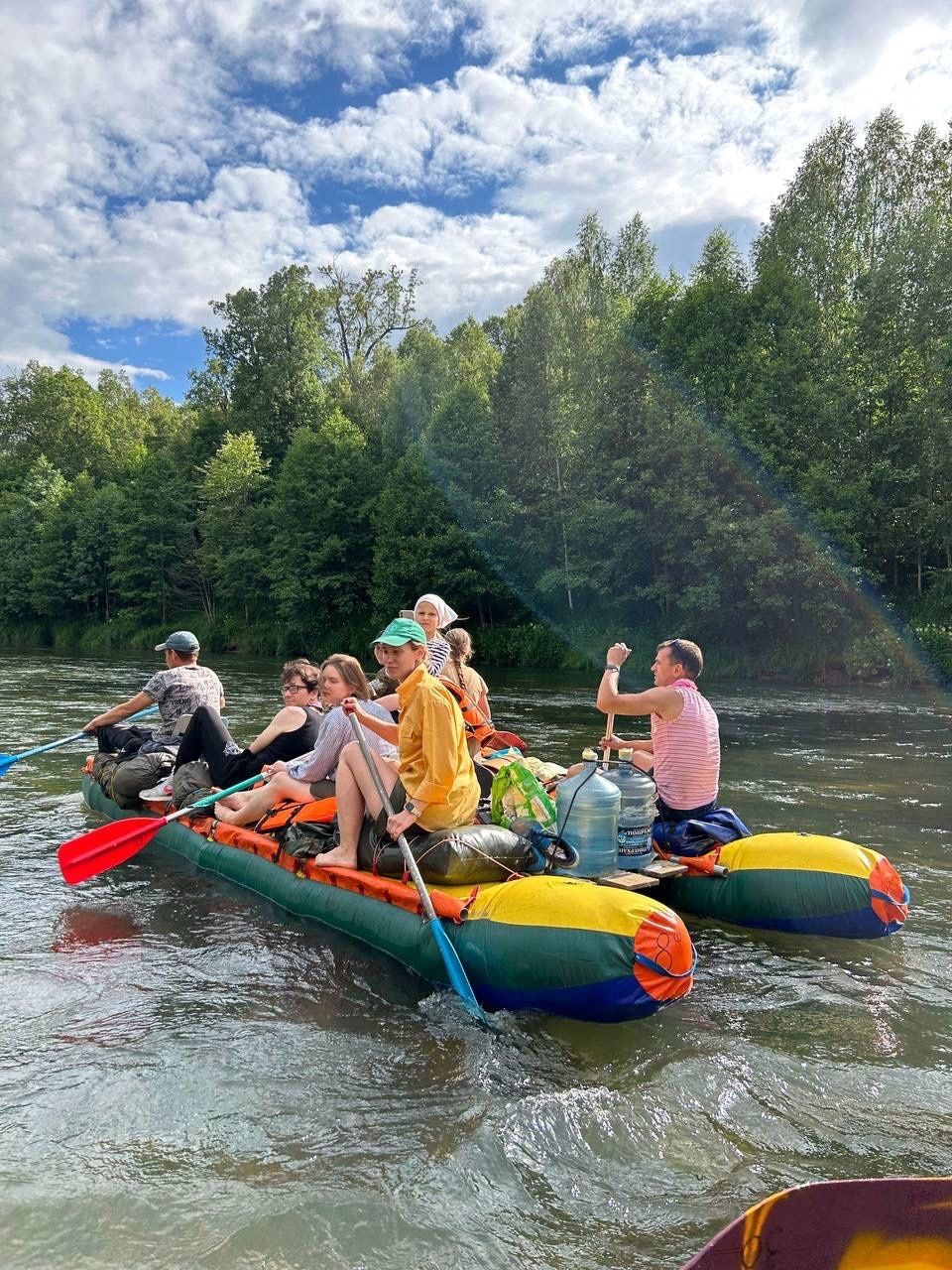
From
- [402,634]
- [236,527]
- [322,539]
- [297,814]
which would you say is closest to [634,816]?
[402,634]

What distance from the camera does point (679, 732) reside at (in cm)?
575

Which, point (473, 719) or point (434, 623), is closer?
point (473, 719)

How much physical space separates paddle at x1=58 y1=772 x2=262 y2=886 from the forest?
1806cm

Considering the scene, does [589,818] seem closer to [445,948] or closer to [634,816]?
[634,816]

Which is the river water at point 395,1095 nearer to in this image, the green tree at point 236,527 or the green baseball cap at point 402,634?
the green baseball cap at point 402,634

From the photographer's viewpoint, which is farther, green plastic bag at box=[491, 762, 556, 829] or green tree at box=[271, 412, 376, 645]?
green tree at box=[271, 412, 376, 645]

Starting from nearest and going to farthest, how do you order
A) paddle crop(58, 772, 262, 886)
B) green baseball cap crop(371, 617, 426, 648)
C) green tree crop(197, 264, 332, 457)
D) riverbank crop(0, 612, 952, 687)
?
green baseball cap crop(371, 617, 426, 648)
paddle crop(58, 772, 262, 886)
riverbank crop(0, 612, 952, 687)
green tree crop(197, 264, 332, 457)

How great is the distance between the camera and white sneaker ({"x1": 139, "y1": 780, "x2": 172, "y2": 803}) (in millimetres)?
7633

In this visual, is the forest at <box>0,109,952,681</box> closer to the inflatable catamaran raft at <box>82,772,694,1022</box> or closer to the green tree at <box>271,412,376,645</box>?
the green tree at <box>271,412,376,645</box>

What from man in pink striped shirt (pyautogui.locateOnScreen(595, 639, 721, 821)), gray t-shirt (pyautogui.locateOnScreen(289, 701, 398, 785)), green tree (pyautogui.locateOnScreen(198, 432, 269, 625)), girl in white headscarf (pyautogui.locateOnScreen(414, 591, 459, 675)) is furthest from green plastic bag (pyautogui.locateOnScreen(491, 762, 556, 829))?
green tree (pyautogui.locateOnScreen(198, 432, 269, 625))

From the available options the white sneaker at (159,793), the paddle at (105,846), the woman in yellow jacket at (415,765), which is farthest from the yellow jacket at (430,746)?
the white sneaker at (159,793)

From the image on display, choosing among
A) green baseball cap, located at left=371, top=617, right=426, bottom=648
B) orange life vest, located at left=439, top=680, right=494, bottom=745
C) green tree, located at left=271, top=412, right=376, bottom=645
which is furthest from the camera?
green tree, located at left=271, top=412, right=376, bottom=645

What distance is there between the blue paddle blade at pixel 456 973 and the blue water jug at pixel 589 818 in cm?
94

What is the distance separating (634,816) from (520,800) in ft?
2.24
